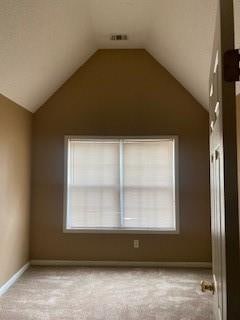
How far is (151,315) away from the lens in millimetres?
3117

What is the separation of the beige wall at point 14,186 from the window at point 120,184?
2.20ft

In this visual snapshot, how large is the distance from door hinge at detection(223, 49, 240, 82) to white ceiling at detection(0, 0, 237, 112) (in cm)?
195

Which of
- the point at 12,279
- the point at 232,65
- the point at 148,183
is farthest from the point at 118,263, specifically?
the point at 232,65

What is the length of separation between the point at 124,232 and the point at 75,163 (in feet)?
4.47

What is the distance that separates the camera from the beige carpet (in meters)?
3.14

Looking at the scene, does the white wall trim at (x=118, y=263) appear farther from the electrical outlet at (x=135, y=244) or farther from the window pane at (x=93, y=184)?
the window pane at (x=93, y=184)

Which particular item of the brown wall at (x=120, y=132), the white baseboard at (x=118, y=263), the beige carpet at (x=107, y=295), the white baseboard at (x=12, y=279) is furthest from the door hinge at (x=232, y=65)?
the white baseboard at (x=118, y=263)

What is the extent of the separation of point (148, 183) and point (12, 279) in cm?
241

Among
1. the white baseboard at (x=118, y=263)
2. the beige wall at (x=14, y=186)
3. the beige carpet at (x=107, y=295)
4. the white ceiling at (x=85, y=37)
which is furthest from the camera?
the white baseboard at (x=118, y=263)

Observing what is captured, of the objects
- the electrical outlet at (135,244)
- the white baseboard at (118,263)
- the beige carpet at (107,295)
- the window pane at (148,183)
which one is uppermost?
the window pane at (148,183)

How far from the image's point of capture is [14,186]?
426 cm

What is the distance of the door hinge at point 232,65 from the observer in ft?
3.07

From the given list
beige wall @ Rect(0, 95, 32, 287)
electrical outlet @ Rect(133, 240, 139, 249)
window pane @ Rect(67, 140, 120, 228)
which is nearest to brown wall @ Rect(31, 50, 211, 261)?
electrical outlet @ Rect(133, 240, 139, 249)

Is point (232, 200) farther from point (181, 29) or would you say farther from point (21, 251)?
point (21, 251)
